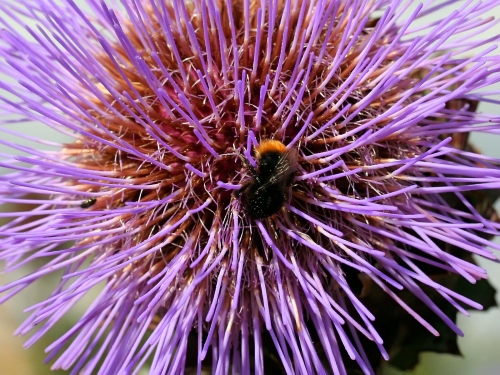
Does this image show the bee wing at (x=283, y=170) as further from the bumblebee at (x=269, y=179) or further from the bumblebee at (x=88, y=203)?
the bumblebee at (x=88, y=203)

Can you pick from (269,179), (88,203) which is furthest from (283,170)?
(88,203)

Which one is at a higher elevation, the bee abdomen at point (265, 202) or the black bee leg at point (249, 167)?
the black bee leg at point (249, 167)

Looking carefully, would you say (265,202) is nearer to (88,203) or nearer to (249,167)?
(249,167)

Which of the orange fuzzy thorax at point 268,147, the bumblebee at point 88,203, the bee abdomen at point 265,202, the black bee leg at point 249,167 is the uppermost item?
the orange fuzzy thorax at point 268,147

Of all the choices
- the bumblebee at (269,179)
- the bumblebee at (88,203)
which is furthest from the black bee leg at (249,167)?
the bumblebee at (88,203)

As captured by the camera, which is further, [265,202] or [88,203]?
[88,203]

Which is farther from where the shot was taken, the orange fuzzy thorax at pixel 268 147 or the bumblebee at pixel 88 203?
the bumblebee at pixel 88 203

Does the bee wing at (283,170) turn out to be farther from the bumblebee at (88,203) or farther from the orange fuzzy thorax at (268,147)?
the bumblebee at (88,203)

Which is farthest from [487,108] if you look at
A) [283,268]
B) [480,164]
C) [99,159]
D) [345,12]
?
[99,159]
